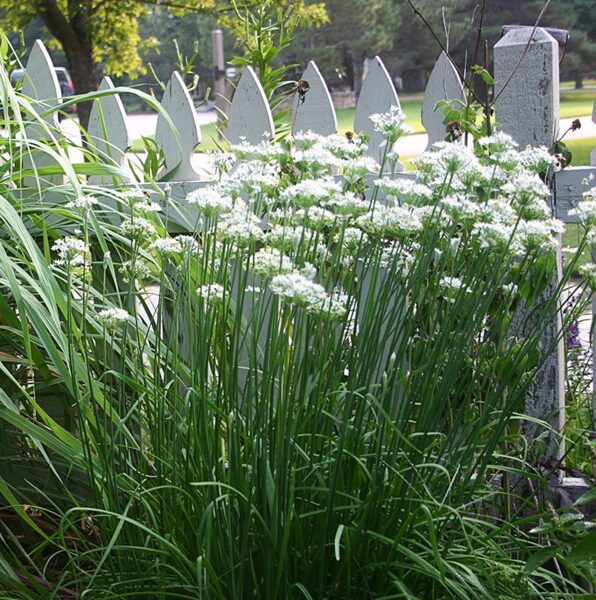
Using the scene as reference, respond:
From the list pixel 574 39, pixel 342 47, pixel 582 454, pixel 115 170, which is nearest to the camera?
pixel 115 170

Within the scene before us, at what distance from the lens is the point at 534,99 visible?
213cm

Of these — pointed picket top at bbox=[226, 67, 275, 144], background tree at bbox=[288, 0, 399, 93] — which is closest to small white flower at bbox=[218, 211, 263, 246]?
pointed picket top at bbox=[226, 67, 275, 144]

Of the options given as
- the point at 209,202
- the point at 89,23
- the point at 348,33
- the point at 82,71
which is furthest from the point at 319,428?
the point at 348,33

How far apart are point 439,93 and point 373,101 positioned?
7.4 inches

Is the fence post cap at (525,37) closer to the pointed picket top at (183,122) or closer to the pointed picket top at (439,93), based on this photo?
the pointed picket top at (439,93)

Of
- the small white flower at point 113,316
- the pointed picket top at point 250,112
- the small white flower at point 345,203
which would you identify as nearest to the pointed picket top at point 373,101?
the pointed picket top at point 250,112

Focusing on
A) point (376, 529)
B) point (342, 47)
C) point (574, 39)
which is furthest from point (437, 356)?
point (342, 47)

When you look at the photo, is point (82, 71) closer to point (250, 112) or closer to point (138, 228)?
point (250, 112)

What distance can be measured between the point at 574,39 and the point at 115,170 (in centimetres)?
3071

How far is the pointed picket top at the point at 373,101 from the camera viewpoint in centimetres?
243

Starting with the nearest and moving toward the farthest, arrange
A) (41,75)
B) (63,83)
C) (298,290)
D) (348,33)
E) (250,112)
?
1. (298,290)
2. (250,112)
3. (41,75)
4. (63,83)
5. (348,33)

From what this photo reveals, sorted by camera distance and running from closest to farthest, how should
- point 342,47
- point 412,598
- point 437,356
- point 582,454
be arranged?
point 412,598 → point 437,356 → point 582,454 → point 342,47

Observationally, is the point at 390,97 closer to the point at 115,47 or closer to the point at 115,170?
the point at 115,170

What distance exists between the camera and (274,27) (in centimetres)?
273
